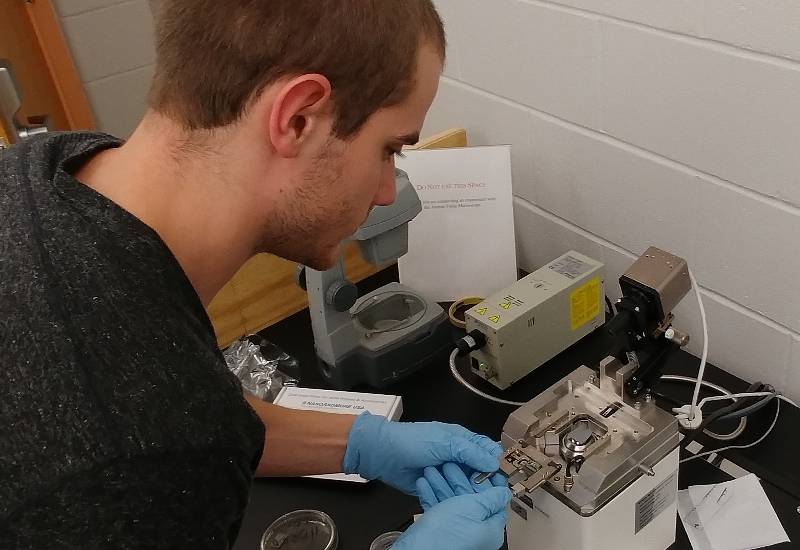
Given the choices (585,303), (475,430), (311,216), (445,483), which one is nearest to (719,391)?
(585,303)

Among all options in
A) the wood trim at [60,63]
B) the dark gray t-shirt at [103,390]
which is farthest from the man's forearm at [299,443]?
the wood trim at [60,63]

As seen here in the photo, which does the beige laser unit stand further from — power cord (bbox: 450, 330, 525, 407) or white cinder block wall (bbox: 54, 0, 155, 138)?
white cinder block wall (bbox: 54, 0, 155, 138)

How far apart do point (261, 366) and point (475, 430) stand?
0.45 metres

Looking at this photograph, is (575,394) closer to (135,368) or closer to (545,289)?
(545,289)

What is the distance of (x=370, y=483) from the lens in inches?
47.9

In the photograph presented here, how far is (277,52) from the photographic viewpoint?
780mm

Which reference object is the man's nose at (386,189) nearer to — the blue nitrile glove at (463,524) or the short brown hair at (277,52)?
the short brown hair at (277,52)

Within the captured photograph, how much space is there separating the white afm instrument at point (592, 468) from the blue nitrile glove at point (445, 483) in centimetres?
6

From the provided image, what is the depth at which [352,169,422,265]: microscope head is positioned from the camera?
4.14 ft

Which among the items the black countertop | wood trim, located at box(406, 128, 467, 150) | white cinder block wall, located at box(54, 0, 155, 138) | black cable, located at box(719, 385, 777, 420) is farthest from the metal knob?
white cinder block wall, located at box(54, 0, 155, 138)

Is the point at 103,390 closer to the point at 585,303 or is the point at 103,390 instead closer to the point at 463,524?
the point at 463,524

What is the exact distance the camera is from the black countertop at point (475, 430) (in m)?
1.13

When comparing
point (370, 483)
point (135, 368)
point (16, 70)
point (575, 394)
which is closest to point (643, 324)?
point (575, 394)

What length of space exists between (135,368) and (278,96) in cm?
31
